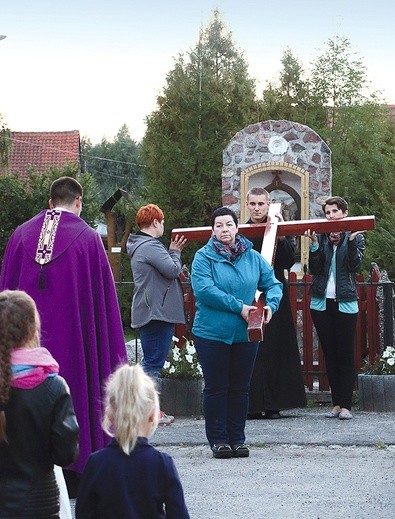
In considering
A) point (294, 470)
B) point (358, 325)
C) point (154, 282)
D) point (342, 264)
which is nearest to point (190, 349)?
point (154, 282)

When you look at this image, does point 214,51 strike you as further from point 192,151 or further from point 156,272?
point 156,272

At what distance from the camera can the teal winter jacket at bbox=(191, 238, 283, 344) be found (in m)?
8.04

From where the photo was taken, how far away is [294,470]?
25.1ft

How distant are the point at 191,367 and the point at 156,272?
4.00 feet

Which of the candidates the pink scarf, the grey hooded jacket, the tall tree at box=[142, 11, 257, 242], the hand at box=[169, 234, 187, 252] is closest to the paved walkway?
the grey hooded jacket

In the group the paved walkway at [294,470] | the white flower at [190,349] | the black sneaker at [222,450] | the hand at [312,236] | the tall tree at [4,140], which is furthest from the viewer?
the tall tree at [4,140]

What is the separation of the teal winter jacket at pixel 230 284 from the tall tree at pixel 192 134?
81.2 feet

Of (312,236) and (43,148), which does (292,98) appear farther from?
(312,236)

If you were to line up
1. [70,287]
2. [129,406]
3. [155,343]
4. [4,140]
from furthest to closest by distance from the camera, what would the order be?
1. [4,140]
2. [155,343]
3. [70,287]
4. [129,406]

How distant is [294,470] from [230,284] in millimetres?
1302

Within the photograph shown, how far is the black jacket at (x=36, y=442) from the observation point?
4105 millimetres

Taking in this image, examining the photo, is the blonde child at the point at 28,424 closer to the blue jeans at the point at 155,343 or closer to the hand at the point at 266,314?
the hand at the point at 266,314

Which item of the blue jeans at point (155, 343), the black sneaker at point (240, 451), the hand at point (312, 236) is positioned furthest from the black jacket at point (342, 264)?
the black sneaker at point (240, 451)

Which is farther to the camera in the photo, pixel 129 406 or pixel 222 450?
pixel 222 450
